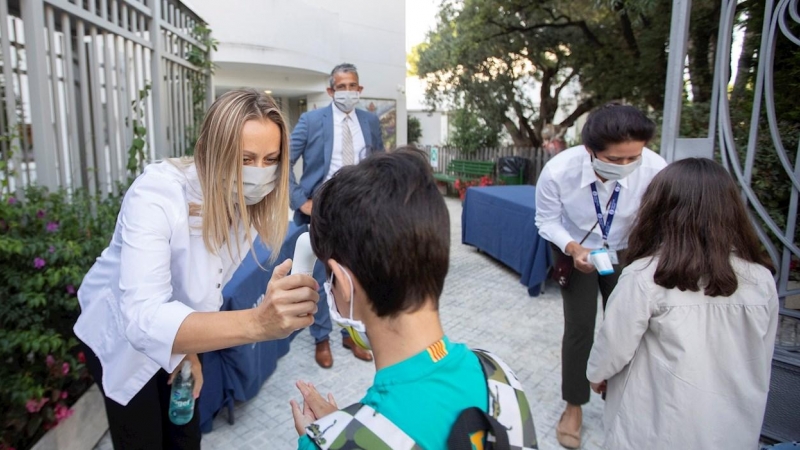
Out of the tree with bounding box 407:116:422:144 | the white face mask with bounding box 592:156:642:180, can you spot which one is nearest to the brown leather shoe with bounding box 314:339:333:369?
the white face mask with bounding box 592:156:642:180

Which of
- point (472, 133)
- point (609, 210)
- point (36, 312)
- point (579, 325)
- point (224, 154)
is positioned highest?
point (472, 133)

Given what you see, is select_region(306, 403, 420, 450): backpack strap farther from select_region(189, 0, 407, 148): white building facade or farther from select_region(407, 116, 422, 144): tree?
select_region(407, 116, 422, 144): tree

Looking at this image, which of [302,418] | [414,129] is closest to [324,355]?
[302,418]

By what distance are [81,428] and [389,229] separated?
2.28m

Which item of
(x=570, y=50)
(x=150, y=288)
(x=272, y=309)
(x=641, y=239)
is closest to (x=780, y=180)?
(x=641, y=239)

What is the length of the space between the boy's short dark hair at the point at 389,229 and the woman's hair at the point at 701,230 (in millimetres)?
985

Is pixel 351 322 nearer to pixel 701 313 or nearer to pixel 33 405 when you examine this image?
pixel 701 313

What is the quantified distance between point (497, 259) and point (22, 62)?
5024 millimetres

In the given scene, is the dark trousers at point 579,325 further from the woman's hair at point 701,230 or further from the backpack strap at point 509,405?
the backpack strap at point 509,405

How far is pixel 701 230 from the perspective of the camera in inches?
63.6

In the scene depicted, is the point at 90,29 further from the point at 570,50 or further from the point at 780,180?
the point at 570,50

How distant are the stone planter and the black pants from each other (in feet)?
2.12

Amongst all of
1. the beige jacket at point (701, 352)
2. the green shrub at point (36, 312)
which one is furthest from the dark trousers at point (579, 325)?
the green shrub at point (36, 312)

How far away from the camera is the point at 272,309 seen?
1154 mm
